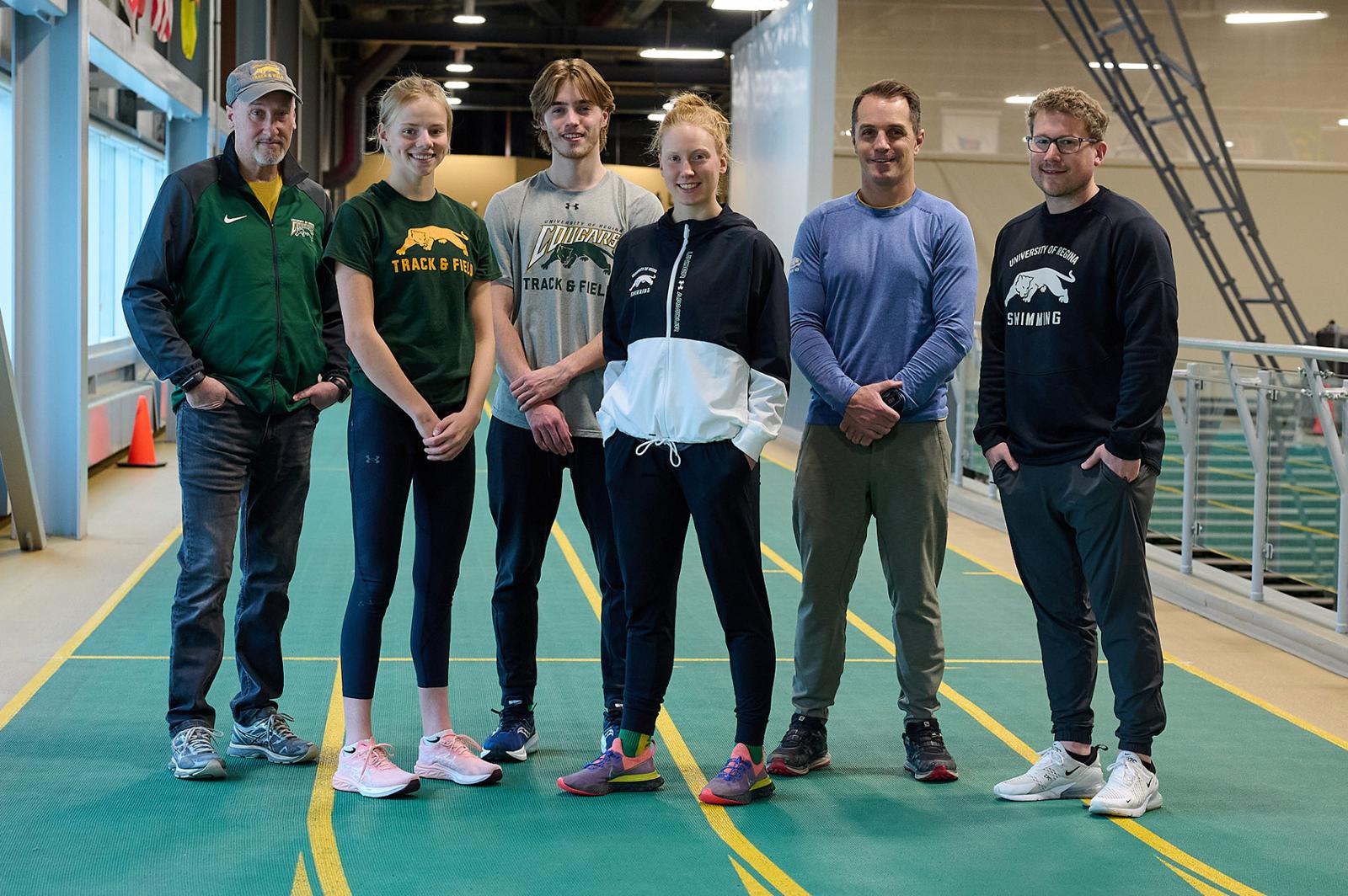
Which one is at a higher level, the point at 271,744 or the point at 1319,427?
the point at 1319,427

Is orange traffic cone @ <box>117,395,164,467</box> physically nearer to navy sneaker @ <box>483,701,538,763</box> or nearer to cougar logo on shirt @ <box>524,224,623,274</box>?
navy sneaker @ <box>483,701,538,763</box>

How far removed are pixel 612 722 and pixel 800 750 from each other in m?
0.54

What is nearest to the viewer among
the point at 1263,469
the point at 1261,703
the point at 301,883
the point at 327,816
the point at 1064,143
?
the point at 301,883

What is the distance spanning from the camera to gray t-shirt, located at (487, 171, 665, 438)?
393cm

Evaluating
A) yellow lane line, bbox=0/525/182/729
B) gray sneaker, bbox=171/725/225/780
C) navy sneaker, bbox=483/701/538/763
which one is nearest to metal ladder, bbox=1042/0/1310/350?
yellow lane line, bbox=0/525/182/729

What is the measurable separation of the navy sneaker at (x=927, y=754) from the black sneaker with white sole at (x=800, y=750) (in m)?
0.24

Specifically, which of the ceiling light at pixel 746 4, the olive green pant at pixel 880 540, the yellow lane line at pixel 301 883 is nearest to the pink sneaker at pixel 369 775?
the yellow lane line at pixel 301 883

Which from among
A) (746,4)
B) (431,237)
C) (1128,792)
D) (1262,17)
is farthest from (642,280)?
(1262,17)

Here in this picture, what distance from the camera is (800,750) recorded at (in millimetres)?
4051

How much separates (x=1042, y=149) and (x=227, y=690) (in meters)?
3.08

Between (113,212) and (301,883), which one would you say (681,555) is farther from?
(113,212)

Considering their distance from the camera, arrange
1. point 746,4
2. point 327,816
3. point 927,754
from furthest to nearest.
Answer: point 746,4, point 927,754, point 327,816

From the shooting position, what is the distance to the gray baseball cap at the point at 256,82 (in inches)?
151

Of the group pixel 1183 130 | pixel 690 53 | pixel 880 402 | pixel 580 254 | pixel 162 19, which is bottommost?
pixel 880 402
